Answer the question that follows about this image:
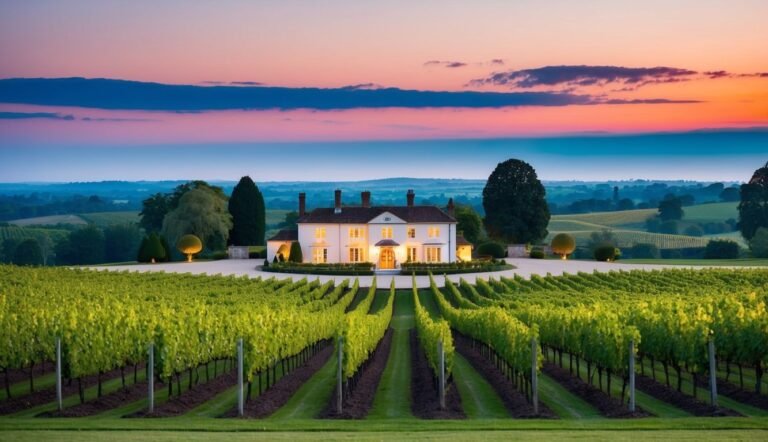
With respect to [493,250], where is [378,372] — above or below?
below

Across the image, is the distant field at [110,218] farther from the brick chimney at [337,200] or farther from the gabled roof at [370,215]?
the gabled roof at [370,215]

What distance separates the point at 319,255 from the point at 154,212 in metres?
25.0

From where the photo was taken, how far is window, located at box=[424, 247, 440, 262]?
70062 mm

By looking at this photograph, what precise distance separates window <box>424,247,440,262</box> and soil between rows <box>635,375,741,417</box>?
47873 millimetres

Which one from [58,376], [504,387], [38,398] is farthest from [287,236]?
[58,376]

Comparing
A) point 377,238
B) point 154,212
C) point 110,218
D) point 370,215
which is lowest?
point 377,238

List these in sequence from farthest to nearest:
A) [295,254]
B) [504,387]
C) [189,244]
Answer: [189,244] → [295,254] → [504,387]

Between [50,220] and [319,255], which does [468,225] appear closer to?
[319,255]

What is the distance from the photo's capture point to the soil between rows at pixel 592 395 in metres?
17.0

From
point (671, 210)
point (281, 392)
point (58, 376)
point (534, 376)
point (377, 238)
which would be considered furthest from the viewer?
point (671, 210)

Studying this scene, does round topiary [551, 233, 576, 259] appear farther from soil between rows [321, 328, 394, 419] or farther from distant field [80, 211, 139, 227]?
distant field [80, 211, 139, 227]

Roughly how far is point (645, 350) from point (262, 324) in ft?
33.1

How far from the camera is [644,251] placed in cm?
11000

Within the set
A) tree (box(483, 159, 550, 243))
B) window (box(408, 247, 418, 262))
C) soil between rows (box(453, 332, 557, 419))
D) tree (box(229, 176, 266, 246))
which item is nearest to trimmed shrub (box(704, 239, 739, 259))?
tree (box(483, 159, 550, 243))
